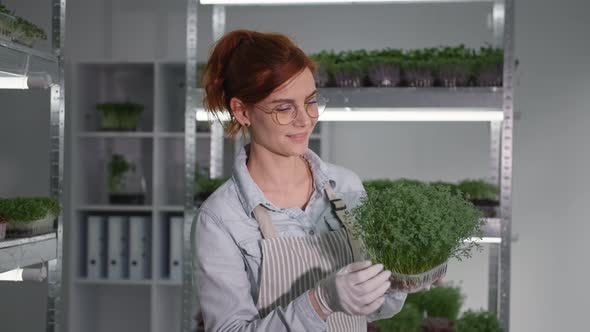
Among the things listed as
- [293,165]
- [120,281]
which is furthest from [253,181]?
[120,281]

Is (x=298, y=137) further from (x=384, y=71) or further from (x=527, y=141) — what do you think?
(x=527, y=141)

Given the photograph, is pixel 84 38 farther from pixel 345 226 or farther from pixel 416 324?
pixel 345 226

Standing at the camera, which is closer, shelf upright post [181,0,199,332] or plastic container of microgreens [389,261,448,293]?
plastic container of microgreens [389,261,448,293]

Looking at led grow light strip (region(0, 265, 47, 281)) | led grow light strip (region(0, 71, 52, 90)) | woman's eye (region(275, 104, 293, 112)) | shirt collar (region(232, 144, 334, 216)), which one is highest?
led grow light strip (region(0, 71, 52, 90))

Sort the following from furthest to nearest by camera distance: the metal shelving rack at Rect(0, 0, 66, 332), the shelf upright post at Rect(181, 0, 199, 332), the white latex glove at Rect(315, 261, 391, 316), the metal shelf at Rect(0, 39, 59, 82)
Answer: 1. the shelf upright post at Rect(181, 0, 199, 332)
2. the metal shelving rack at Rect(0, 0, 66, 332)
3. the metal shelf at Rect(0, 39, 59, 82)
4. the white latex glove at Rect(315, 261, 391, 316)

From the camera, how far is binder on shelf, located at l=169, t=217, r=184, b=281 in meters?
4.52

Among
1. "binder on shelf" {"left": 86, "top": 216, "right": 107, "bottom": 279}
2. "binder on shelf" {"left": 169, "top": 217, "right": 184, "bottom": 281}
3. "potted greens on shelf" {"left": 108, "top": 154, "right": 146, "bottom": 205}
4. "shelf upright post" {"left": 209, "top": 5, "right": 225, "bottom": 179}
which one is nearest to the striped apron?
"shelf upright post" {"left": 209, "top": 5, "right": 225, "bottom": 179}

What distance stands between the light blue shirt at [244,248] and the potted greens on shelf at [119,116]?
317 centimetres

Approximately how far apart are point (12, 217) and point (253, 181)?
1.38 meters

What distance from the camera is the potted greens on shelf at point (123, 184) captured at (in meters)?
4.74

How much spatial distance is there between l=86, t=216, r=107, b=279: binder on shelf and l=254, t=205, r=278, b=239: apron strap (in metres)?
3.22

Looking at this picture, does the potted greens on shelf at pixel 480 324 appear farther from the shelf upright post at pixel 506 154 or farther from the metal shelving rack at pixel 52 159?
the metal shelving rack at pixel 52 159

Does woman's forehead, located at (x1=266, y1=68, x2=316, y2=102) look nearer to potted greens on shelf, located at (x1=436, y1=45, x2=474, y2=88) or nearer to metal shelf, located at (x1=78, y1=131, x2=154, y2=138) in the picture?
potted greens on shelf, located at (x1=436, y1=45, x2=474, y2=88)

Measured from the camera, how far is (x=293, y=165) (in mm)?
1551
